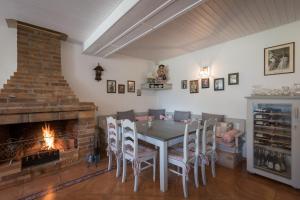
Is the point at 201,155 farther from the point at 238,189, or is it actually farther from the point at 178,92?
the point at 178,92

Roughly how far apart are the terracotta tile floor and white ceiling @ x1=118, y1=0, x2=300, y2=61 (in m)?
2.49

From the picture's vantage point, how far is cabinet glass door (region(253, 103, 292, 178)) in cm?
226

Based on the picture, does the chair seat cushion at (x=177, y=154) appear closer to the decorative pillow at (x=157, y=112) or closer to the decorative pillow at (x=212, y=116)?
the decorative pillow at (x=212, y=116)

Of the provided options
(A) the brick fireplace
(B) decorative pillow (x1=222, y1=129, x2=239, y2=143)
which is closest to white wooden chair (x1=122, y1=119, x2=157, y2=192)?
(A) the brick fireplace

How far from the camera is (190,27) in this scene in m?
2.63

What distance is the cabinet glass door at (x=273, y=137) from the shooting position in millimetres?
2264

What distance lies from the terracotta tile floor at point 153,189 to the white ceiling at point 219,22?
2.49 m

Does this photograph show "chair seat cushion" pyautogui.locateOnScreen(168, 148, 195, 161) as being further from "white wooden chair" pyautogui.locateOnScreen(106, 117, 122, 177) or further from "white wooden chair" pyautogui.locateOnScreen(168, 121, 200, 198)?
"white wooden chair" pyautogui.locateOnScreen(106, 117, 122, 177)

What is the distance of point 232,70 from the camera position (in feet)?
10.8

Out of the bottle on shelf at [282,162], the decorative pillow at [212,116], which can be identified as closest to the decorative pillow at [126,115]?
the decorative pillow at [212,116]

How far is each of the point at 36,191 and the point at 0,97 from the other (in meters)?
1.47

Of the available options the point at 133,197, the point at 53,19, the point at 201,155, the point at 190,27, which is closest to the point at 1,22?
the point at 53,19

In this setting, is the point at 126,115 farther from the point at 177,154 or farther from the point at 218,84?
the point at 218,84

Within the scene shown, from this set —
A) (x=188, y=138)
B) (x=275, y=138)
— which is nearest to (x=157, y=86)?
(x=188, y=138)
